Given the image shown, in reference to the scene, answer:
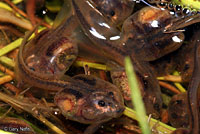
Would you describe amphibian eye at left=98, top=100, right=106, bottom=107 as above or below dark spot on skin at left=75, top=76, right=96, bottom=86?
below

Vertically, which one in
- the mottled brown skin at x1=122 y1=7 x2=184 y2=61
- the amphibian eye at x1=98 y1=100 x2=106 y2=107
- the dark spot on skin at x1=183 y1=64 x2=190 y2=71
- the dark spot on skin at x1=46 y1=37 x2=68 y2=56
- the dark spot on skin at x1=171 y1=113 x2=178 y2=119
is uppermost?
the mottled brown skin at x1=122 y1=7 x2=184 y2=61

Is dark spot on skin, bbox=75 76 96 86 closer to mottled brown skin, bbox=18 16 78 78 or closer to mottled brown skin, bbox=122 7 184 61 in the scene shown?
mottled brown skin, bbox=18 16 78 78

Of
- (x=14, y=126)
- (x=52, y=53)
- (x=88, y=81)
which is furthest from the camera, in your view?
(x=52, y=53)

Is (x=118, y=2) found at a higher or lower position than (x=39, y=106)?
higher

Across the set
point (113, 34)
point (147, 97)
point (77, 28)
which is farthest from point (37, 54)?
point (147, 97)

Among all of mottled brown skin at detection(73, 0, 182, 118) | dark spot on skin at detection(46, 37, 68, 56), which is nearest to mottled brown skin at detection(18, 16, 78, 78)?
dark spot on skin at detection(46, 37, 68, 56)

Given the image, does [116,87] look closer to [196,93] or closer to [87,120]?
[87,120]

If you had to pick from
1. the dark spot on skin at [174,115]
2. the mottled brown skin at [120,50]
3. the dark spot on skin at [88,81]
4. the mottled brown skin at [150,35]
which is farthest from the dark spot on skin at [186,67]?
the dark spot on skin at [88,81]

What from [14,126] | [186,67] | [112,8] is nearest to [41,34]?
[112,8]

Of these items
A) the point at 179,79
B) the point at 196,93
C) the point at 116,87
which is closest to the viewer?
the point at 196,93

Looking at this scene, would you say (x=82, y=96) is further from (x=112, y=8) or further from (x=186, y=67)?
(x=186, y=67)

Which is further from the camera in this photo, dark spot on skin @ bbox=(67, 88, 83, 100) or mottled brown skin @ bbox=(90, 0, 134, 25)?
mottled brown skin @ bbox=(90, 0, 134, 25)
